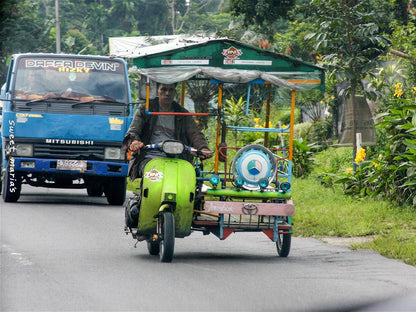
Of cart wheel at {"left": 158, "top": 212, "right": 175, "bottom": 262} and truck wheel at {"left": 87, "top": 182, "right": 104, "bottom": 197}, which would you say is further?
truck wheel at {"left": 87, "top": 182, "right": 104, "bottom": 197}

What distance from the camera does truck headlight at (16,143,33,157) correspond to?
537 inches

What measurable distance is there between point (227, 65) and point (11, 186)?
265 inches

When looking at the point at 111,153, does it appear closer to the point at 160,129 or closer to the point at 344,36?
the point at 344,36

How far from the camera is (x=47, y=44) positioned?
45.8 metres

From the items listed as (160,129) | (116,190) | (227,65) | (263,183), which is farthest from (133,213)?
(116,190)

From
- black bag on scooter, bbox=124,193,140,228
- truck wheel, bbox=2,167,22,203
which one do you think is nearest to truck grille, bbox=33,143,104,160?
truck wheel, bbox=2,167,22,203

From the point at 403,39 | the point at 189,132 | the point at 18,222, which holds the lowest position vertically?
the point at 18,222

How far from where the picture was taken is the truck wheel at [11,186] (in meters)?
14.0

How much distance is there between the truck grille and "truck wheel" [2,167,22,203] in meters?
0.64

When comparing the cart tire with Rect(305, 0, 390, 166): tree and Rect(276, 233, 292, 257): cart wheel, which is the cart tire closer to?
Rect(276, 233, 292, 257): cart wheel

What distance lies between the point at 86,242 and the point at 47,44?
3785 cm

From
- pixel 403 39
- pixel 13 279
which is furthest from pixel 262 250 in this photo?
pixel 403 39

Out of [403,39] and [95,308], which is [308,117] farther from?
[95,308]

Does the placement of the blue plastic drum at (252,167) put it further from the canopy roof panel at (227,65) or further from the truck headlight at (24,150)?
the truck headlight at (24,150)
